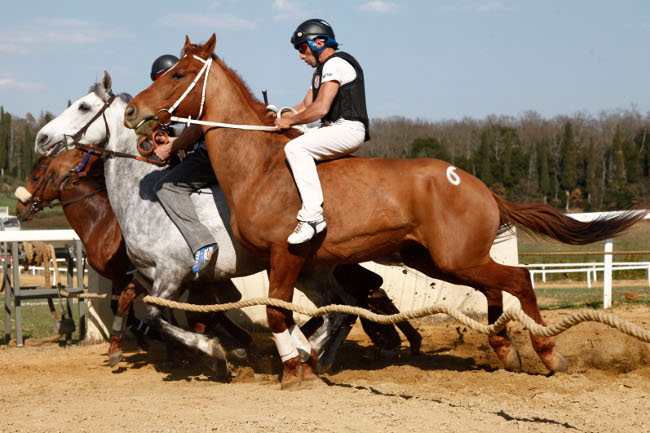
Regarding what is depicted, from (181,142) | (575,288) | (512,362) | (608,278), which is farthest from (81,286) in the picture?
(575,288)

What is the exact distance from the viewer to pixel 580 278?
66.7 ft

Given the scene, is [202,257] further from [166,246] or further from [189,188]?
[189,188]

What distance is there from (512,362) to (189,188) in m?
3.30

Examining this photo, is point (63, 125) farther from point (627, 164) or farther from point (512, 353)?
point (627, 164)

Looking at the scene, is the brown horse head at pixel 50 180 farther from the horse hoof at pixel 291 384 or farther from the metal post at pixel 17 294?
the horse hoof at pixel 291 384

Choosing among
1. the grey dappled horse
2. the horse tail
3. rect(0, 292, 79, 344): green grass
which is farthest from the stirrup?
rect(0, 292, 79, 344): green grass

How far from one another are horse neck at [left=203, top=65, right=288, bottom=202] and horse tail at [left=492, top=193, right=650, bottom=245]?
76.9 inches

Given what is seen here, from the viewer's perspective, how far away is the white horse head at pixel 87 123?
7.04 meters

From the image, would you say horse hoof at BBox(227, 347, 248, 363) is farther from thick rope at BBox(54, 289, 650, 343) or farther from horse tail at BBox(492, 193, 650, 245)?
horse tail at BBox(492, 193, 650, 245)

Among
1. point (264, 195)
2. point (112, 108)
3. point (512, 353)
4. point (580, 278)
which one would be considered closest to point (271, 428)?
point (264, 195)

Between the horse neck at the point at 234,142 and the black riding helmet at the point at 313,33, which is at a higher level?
the black riding helmet at the point at 313,33

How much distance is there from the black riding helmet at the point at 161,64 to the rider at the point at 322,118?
72.3 inches

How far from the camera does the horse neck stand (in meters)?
5.73

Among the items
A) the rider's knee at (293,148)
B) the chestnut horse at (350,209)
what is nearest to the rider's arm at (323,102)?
the rider's knee at (293,148)
